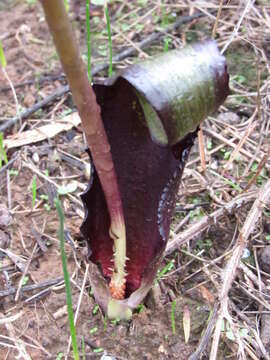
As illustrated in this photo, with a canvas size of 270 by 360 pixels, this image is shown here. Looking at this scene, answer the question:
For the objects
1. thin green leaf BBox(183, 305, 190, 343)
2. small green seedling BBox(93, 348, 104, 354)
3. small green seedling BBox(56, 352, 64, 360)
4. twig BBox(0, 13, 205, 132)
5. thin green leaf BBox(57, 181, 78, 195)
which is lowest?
thin green leaf BBox(183, 305, 190, 343)

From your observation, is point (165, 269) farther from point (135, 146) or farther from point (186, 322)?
point (135, 146)

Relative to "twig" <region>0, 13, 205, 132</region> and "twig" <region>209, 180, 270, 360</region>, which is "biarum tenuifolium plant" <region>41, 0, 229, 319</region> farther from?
"twig" <region>0, 13, 205, 132</region>

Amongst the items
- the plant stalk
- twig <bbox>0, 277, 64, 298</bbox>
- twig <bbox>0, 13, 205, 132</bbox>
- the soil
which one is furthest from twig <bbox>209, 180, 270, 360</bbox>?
twig <bbox>0, 13, 205, 132</bbox>

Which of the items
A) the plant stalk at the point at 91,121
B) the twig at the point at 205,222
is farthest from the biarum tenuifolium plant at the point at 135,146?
the twig at the point at 205,222

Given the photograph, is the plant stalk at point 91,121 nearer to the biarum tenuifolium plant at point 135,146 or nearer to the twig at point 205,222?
the biarum tenuifolium plant at point 135,146

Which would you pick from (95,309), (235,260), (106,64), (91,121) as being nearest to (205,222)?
(235,260)

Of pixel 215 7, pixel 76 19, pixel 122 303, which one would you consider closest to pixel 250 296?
pixel 122 303

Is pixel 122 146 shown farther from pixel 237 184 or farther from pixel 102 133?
pixel 237 184
